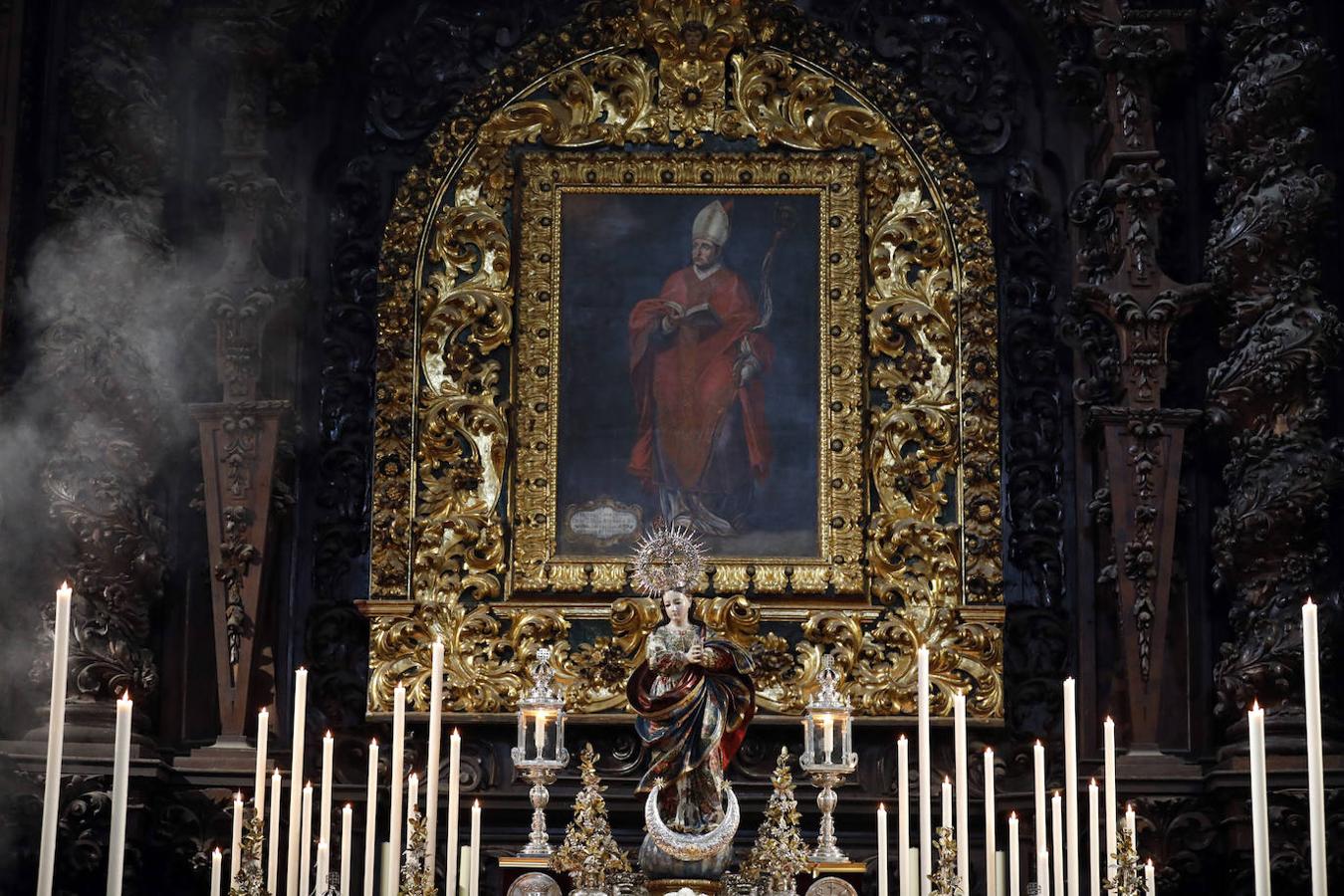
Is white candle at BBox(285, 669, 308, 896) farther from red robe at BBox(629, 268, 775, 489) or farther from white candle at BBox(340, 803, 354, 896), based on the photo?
red robe at BBox(629, 268, 775, 489)

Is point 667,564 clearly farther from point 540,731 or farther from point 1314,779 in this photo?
point 1314,779

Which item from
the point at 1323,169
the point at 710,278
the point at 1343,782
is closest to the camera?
the point at 1343,782

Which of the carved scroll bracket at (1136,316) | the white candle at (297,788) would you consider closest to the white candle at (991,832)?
the white candle at (297,788)

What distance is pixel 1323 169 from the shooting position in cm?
959

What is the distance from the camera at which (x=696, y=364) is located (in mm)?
10133

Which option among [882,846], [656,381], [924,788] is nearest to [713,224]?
[656,381]

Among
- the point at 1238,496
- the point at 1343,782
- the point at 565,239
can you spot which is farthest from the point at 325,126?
the point at 1343,782

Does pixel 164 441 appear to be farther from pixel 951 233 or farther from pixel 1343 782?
pixel 1343 782

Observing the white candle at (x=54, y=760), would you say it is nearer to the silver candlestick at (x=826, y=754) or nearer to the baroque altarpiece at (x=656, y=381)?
the silver candlestick at (x=826, y=754)

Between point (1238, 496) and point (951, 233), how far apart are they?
6.47 ft

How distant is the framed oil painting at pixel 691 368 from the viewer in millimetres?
9945

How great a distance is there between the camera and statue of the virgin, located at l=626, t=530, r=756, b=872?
7809 millimetres

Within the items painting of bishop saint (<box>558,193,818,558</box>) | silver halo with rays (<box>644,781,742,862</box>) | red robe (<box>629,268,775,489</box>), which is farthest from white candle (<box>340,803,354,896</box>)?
red robe (<box>629,268,775,489</box>)

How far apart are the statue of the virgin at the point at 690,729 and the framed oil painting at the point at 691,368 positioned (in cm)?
168
